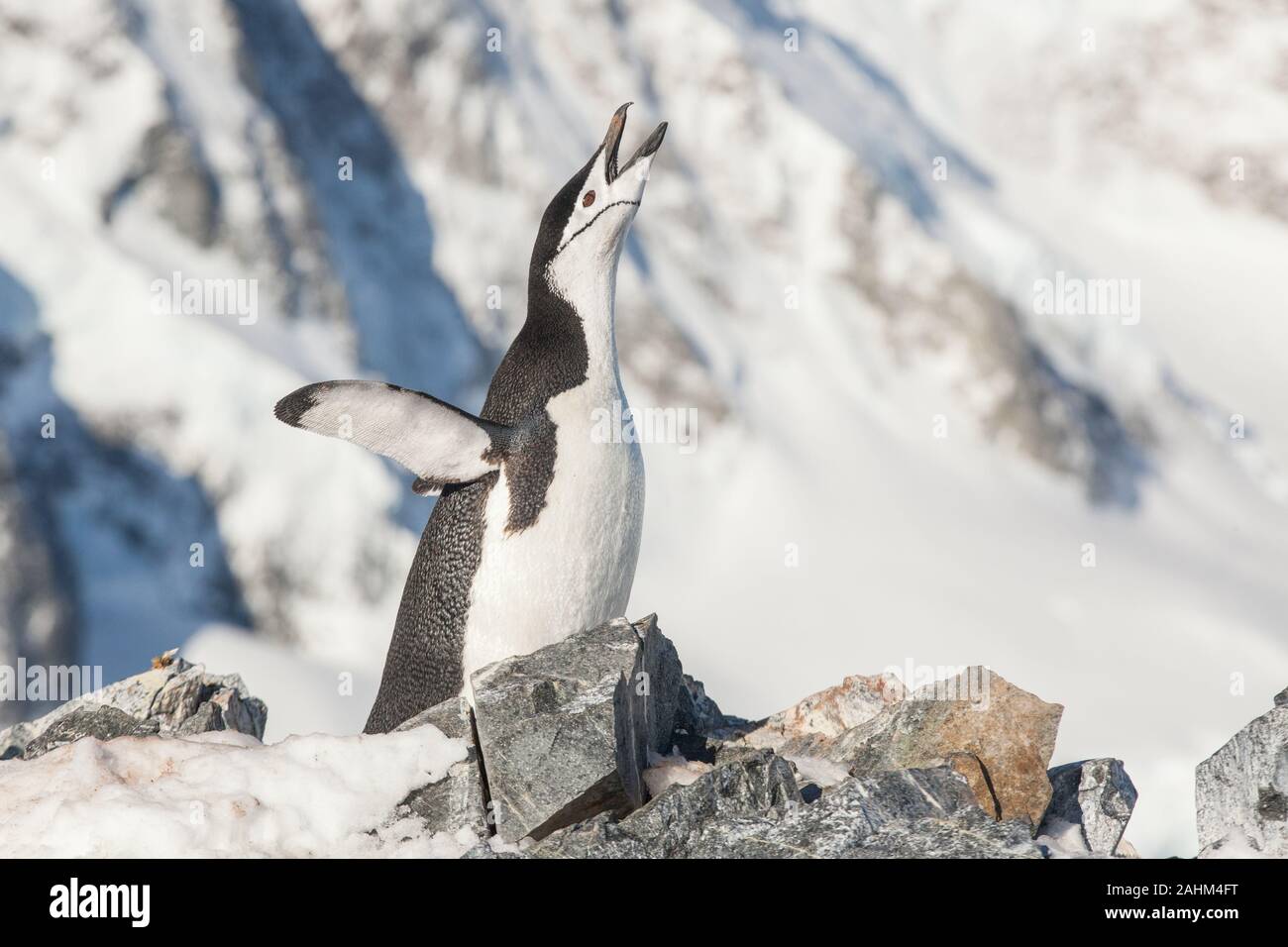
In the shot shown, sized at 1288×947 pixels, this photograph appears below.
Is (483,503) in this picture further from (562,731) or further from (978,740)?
(978,740)

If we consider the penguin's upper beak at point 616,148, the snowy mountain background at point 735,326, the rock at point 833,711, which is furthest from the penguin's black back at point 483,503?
the snowy mountain background at point 735,326

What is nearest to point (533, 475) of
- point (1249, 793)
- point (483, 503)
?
point (483, 503)

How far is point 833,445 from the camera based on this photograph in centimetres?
5247

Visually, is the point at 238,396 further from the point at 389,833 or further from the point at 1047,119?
the point at 1047,119

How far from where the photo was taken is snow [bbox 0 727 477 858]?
3.77 metres

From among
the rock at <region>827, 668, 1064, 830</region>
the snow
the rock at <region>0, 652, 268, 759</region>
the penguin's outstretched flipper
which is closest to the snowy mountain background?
the rock at <region>0, 652, 268, 759</region>

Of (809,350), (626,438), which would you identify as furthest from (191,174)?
(626,438)

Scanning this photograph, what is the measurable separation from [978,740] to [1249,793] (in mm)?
811

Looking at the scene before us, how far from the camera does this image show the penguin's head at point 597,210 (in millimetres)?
5180

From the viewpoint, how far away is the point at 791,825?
3.61m

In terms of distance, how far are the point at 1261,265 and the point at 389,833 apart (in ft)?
200

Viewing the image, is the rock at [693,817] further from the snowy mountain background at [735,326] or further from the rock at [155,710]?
the snowy mountain background at [735,326]

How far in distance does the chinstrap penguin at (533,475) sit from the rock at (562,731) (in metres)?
0.62
